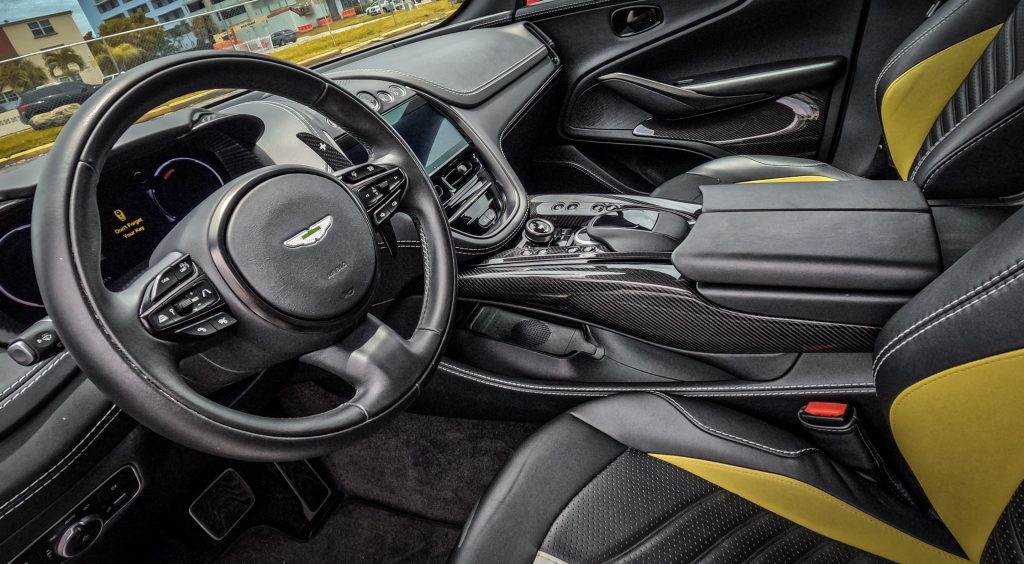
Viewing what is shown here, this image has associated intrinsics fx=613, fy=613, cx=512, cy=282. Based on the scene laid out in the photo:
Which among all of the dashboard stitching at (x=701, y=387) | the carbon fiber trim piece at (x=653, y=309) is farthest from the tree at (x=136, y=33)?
the dashboard stitching at (x=701, y=387)

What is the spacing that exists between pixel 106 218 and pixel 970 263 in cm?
117

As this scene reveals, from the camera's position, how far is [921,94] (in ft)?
4.03

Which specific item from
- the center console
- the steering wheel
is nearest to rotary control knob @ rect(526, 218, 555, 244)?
the center console

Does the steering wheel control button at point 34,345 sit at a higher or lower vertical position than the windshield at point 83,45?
lower

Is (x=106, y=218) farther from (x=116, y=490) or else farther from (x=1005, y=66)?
(x=1005, y=66)

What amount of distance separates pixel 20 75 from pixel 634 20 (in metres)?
1.68

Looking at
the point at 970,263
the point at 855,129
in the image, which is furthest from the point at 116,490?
the point at 855,129

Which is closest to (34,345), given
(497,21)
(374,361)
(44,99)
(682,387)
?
(374,361)

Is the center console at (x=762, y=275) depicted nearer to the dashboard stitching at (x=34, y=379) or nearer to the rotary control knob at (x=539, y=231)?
the rotary control knob at (x=539, y=231)

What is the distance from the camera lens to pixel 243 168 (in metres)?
1.08

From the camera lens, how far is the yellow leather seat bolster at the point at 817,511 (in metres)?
0.82

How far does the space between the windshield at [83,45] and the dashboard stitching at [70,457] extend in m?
0.36

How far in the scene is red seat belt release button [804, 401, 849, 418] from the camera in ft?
3.13

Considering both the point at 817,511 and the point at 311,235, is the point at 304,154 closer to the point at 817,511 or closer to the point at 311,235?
the point at 311,235
